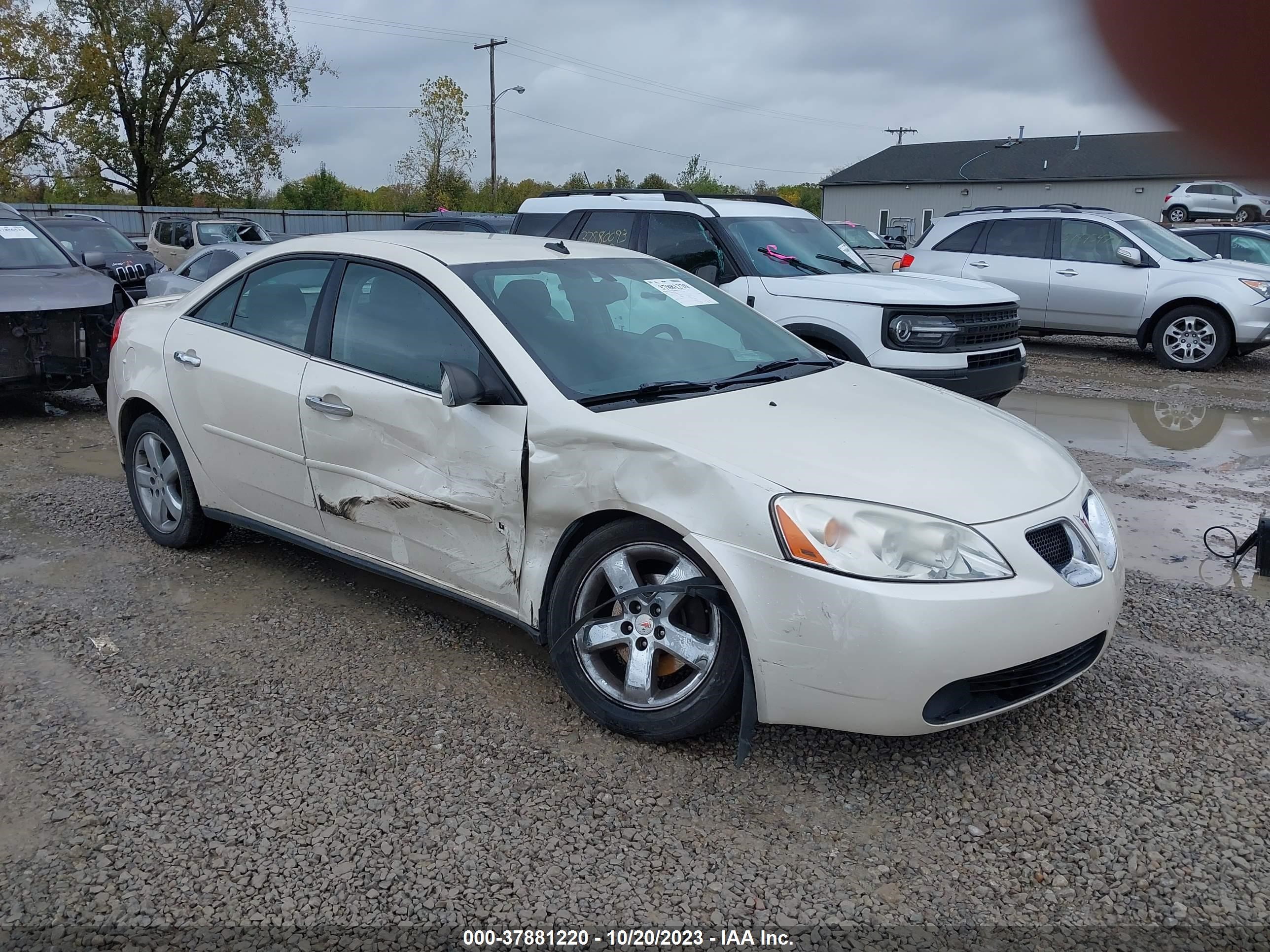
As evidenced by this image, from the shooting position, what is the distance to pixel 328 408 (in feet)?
14.0

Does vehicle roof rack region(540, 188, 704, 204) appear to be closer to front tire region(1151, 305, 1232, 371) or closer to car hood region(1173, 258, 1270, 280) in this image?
front tire region(1151, 305, 1232, 371)

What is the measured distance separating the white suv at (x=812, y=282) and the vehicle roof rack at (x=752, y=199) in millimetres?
19

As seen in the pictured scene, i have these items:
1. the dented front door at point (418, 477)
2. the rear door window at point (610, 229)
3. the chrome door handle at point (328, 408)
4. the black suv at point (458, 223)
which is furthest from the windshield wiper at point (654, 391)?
the black suv at point (458, 223)

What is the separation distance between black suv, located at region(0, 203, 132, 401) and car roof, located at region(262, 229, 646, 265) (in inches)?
163

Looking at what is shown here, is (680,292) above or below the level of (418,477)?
above

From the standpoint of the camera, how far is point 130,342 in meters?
5.39

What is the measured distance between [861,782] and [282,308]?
319cm

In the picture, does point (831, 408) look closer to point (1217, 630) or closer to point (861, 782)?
point (861, 782)

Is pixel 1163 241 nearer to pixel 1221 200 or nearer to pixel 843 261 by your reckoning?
pixel 843 261

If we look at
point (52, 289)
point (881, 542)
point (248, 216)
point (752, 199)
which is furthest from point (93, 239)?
point (881, 542)

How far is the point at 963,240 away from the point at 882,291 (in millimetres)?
6293

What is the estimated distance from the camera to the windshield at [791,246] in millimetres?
7883

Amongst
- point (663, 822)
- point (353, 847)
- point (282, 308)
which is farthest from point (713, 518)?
point (282, 308)

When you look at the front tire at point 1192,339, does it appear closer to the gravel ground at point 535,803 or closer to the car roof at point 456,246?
the gravel ground at point 535,803
